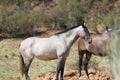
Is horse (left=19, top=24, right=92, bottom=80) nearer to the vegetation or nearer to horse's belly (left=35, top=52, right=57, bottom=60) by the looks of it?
horse's belly (left=35, top=52, right=57, bottom=60)

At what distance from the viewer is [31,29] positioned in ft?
71.0

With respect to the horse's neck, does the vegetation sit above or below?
below

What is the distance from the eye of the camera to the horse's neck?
404 inches

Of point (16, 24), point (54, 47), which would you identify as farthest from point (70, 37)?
point (16, 24)

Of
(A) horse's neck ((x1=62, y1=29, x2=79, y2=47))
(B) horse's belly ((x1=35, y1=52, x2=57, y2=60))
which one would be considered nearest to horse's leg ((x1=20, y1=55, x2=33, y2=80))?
(B) horse's belly ((x1=35, y1=52, x2=57, y2=60))

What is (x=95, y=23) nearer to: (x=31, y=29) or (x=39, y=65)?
(x=31, y=29)

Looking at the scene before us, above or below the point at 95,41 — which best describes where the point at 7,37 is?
below

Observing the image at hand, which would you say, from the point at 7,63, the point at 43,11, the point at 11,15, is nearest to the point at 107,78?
the point at 7,63

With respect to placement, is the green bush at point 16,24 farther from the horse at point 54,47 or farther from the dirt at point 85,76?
the horse at point 54,47

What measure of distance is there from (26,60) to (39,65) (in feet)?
12.4

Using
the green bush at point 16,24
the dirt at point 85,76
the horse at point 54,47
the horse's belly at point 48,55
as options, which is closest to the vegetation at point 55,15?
the green bush at point 16,24

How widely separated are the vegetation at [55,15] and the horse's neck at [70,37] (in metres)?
9.61

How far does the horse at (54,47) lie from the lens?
33.4ft

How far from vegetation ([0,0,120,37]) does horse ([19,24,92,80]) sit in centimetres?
958
